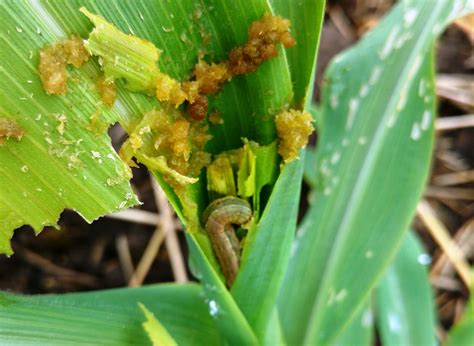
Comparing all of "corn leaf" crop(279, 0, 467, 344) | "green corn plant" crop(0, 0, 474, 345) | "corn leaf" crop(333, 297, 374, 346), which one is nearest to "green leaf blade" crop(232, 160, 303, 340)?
"green corn plant" crop(0, 0, 474, 345)

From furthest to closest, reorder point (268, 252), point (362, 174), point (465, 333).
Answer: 1. point (465, 333)
2. point (362, 174)
3. point (268, 252)

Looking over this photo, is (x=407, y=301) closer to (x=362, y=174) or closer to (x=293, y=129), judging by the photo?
(x=362, y=174)

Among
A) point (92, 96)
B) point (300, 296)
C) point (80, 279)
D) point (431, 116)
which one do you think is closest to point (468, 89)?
point (431, 116)

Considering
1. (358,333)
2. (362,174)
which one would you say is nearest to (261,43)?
(362,174)

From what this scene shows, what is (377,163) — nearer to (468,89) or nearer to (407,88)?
(407,88)

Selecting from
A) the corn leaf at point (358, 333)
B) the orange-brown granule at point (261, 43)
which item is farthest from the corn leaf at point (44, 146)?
the corn leaf at point (358, 333)

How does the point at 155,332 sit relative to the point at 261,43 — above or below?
below
